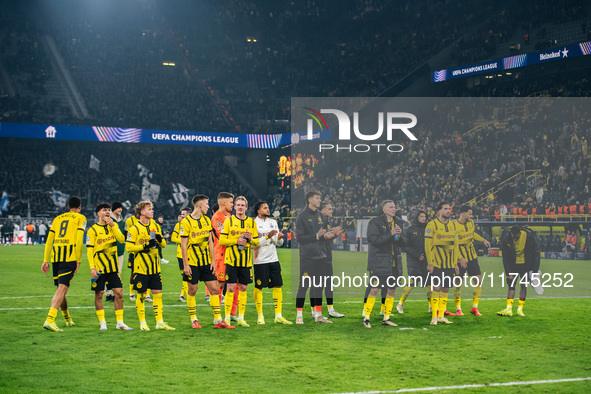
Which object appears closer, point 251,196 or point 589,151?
point 589,151

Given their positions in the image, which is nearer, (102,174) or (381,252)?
(381,252)

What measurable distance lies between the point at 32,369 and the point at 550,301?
12.0 m

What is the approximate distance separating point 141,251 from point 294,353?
3.40 m

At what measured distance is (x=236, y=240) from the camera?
35.8 feet

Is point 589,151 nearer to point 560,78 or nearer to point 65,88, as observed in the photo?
point 560,78

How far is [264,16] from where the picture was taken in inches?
2333

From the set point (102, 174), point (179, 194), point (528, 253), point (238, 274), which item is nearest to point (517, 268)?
point (528, 253)

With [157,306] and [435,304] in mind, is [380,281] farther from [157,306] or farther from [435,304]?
[157,306]

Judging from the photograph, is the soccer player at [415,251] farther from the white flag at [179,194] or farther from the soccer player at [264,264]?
the white flag at [179,194]

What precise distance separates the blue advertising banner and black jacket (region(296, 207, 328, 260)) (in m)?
29.0

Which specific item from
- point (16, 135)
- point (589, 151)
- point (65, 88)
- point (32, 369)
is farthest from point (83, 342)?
point (65, 88)

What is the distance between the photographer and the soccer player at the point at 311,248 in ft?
37.7

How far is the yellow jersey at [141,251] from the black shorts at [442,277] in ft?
16.4

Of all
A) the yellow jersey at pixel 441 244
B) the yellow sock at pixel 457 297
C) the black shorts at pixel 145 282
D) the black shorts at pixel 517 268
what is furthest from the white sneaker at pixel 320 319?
the black shorts at pixel 517 268
